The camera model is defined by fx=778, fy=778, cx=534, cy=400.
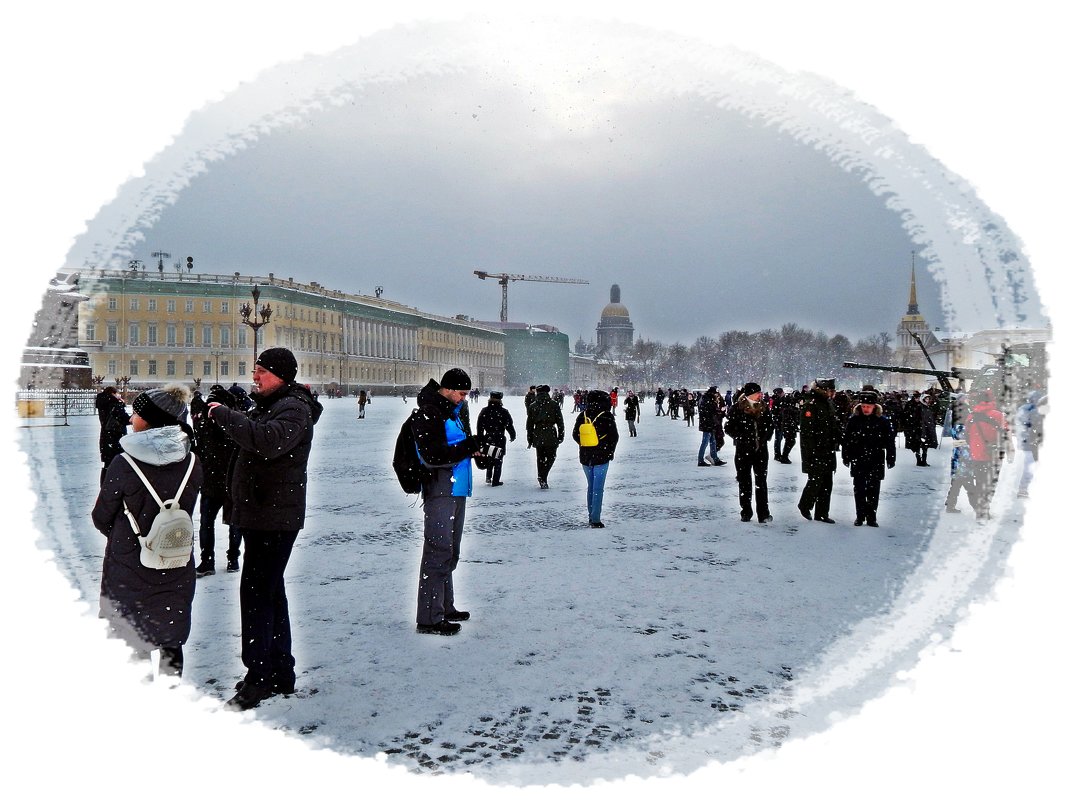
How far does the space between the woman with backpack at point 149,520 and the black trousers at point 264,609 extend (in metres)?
0.23

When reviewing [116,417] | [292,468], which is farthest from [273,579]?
[116,417]

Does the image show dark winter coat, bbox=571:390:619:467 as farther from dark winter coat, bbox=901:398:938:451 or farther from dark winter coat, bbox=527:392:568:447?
dark winter coat, bbox=901:398:938:451

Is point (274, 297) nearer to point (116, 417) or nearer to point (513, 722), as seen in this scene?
point (513, 722)

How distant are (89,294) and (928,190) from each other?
234 cm

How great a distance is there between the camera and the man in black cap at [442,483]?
4.15 metres

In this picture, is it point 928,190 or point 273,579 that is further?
point 273,579

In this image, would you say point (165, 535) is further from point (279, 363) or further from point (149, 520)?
point (279, 363)

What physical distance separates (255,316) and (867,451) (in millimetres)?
6669

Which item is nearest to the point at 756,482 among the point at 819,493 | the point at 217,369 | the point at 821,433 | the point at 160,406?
the point at 819,493

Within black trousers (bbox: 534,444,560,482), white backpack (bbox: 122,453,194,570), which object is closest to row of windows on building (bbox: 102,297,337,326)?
white backpack (bbox: 122,453,194,570)

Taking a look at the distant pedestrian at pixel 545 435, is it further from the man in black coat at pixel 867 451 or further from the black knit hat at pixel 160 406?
the black knit hat at pixel 160 406

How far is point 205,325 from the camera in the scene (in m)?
2.74

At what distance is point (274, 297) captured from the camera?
283cm

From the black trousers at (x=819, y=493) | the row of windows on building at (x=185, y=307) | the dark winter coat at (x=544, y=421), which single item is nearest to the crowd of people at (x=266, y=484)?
the row of windows on building at (x=185, y=307)
